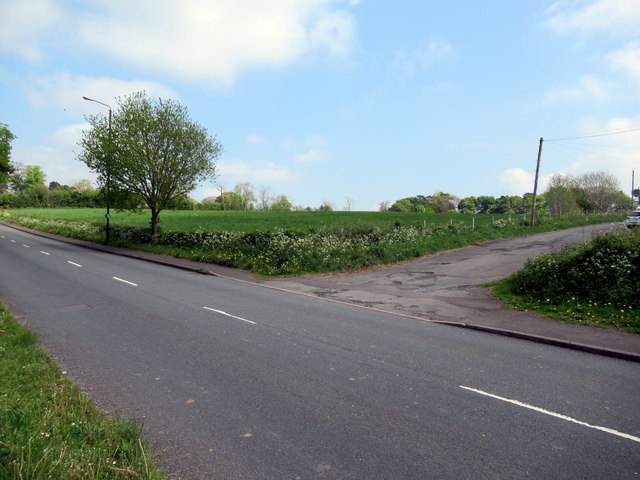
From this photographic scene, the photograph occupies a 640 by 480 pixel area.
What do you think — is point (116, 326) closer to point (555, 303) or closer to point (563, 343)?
point (563, 343)

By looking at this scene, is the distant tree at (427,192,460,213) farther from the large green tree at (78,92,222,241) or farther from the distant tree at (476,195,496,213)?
the large green tree at (78,92,222,241)

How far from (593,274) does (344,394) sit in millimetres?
8974

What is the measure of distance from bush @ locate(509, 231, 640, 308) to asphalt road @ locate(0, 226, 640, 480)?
3868 millimetres

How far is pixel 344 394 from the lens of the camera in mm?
5059

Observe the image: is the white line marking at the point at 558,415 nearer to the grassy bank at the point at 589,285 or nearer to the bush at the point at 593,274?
the grassy bank at the point at 589,285

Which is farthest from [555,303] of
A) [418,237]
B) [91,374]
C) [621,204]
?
[621,204]

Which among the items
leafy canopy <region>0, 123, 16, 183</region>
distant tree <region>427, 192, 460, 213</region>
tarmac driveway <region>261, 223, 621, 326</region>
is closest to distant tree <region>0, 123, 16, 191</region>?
leafy canopy <region>0, 123, 16, 183</region>

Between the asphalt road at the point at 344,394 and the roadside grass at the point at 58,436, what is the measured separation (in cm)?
36

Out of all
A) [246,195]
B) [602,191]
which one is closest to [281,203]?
[246,195]

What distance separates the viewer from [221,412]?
450 cm

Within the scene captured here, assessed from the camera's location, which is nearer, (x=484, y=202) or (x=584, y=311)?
(x=584, y=311)

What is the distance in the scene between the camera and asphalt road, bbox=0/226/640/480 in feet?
12.0

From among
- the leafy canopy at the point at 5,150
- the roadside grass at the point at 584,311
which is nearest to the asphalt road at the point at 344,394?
the roadside grass at the point at 584,311

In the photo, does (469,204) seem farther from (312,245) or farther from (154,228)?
(312,245)
